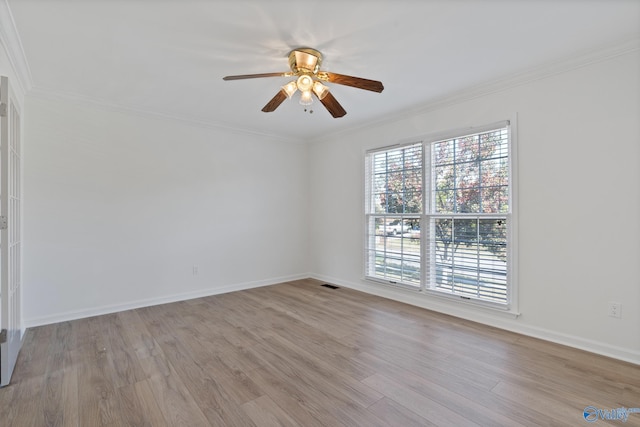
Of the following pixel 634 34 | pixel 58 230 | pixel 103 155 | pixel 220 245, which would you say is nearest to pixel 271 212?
pixel 220 245

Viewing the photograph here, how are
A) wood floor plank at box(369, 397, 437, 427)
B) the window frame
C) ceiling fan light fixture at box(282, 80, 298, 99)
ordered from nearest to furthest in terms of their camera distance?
1. wood floor plank at box(369, 397, 437, 427)
2. ceiling fan light fixture at box(282, 80, 298, 99)
3. the window frame

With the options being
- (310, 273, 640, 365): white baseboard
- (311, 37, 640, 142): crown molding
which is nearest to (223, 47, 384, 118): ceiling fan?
(311, 37, 640, 142): crown molding

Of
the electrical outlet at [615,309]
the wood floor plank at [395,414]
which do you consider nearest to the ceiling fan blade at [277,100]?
the wood floor plank at [395,414]

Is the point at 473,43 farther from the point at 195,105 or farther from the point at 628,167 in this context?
the point at 195,105

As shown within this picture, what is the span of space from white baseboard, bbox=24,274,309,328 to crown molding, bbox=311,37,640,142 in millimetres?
3168

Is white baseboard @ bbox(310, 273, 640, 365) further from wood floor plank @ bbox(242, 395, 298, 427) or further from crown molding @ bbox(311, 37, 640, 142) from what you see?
wood floor plank @ bbox(242, 395, 298, 427)

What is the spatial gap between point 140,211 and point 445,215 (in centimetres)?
367

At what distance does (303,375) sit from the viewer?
2.24 m

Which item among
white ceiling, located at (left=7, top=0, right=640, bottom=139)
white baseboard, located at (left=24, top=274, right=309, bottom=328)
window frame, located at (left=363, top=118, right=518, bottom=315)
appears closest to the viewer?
white ceiling, located at (left=7, top=0, right=640, bottom=139)

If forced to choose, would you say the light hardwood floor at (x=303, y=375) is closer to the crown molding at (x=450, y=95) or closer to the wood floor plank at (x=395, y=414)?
the wood floor plank at (x=395, y=414)

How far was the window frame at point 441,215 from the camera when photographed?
3.00 m

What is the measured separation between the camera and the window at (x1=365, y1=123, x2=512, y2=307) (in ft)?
10.3

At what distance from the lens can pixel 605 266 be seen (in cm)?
251

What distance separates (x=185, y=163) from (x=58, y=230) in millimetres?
1563
